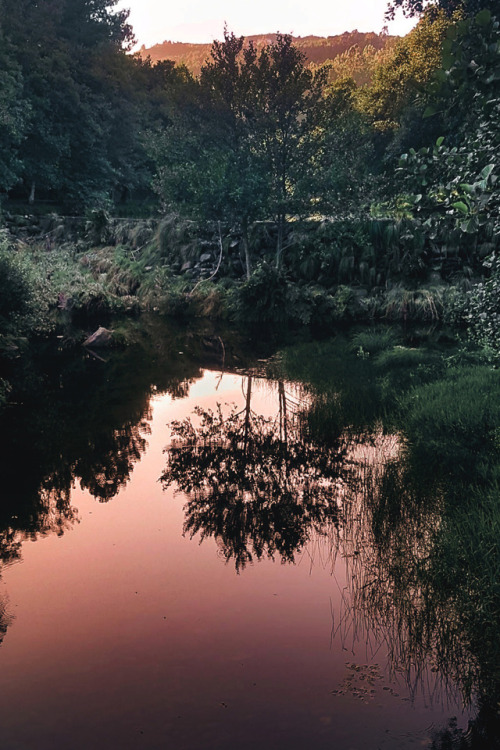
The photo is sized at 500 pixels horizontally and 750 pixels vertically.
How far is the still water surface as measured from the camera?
167 inches

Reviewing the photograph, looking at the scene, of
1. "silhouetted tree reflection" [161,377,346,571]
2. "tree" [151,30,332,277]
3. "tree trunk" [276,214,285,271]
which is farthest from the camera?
"tree trunk" [276,214,285,271]

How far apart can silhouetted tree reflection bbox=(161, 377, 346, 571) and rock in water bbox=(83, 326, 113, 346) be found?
24.0 ft

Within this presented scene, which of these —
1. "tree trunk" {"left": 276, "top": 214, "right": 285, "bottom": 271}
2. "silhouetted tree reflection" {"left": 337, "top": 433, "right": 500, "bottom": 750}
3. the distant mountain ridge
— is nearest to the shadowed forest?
"silhouetted tree reflection" {"left": 337, "top": 433, "right": 500, "bottom": 750}

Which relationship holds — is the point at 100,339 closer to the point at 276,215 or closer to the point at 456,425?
the point at 456,425

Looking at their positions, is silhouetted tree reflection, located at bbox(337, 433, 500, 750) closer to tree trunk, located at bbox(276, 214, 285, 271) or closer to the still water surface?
the still water surface

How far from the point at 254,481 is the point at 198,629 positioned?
122 inches

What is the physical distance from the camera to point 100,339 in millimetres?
17922

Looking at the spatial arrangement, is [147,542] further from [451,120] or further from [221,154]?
[451,120]

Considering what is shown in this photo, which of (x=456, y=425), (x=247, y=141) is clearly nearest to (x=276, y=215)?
(x=247, y=141)

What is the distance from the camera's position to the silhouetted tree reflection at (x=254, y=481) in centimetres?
690

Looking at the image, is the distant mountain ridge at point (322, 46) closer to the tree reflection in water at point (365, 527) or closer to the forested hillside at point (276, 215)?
the forested hillside at point (276, 215)

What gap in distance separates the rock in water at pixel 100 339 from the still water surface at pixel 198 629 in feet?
31.7

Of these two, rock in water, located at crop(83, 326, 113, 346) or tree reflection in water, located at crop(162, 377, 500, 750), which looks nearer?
tree reflection in water, located at crop(162, 377, 500, 750)

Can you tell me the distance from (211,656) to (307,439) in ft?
17.0
